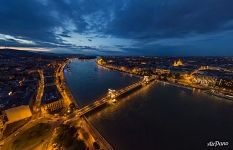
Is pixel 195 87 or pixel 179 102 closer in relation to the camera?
pixel 179 102

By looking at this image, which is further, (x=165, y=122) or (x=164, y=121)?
(x=164, y=121)

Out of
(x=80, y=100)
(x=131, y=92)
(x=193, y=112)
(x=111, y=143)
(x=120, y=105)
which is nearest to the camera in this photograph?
(x=111, y=143)

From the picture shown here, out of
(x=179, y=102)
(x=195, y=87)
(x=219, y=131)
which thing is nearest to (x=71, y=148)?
(x=219, y=131)

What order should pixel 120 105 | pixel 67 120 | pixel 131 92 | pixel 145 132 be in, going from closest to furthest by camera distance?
1. pixel 145 132
2. pixel 67 120
3. pixel 120 105
4. pixel 131 92

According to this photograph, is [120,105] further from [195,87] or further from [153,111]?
[195,87]

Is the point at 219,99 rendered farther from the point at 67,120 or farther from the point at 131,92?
the point at 67,120

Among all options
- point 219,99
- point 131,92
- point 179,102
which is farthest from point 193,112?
point 131,92
